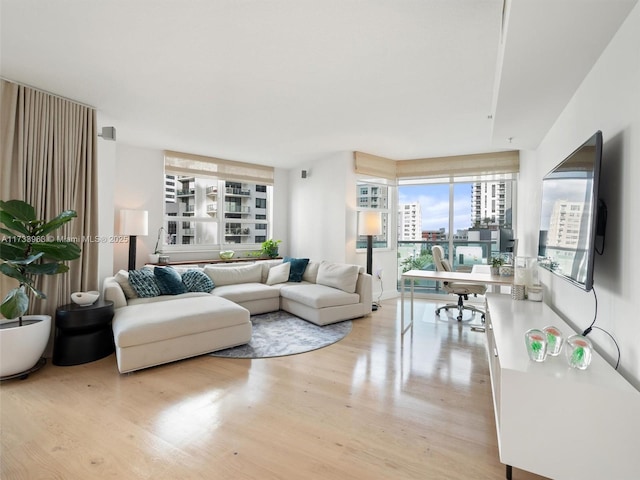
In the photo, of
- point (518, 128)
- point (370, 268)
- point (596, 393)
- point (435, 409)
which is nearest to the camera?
point (596, 393)

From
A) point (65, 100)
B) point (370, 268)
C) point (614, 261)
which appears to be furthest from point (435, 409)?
point (65, 100)

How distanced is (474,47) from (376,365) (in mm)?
2576

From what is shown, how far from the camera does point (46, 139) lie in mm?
2895

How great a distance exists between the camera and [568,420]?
50.5 inches

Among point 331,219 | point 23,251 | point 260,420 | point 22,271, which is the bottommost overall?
point 260,420

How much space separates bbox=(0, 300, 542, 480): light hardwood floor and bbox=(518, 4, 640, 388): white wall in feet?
2.69

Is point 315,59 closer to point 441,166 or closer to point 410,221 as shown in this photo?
point 441,166

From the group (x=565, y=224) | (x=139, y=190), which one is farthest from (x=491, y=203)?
(x=139, y=190)

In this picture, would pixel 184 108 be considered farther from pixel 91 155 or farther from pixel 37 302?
pixel 37 302

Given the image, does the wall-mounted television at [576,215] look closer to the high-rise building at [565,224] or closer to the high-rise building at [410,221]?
the high-rise building at [565,224]

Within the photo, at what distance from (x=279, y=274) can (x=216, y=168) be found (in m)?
2.15

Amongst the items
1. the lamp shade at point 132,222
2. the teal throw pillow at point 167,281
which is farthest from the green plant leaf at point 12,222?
the lamp shade at point 132,222

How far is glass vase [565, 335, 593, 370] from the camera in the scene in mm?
1368

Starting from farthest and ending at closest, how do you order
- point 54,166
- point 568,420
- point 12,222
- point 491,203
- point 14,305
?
point 491,203, point 54,166, point 12,222, point 14,305, point 568,420
